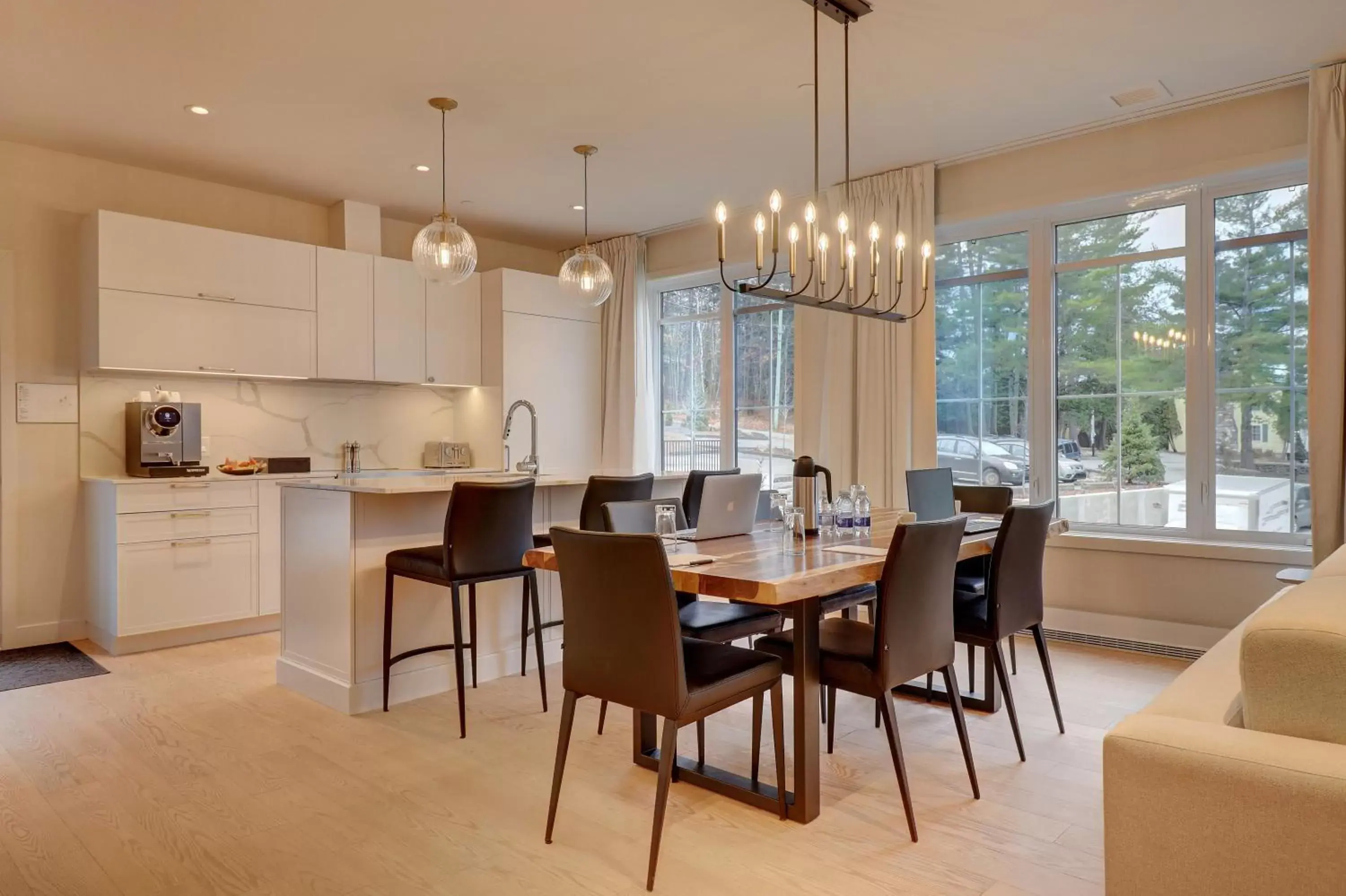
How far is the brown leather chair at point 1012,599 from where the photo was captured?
2.78 m

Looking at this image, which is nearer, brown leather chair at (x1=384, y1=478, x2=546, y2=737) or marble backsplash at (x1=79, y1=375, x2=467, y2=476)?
brown leather chair at (x1=384, y1=478, x2=546, y2=737)

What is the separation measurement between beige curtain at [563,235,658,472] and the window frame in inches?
109

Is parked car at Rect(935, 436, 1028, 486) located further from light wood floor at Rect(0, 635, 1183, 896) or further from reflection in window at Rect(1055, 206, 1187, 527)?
light wood floor at Rect(0, 635, 1183, 896)

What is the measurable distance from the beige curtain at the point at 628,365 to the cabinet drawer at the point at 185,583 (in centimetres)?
272

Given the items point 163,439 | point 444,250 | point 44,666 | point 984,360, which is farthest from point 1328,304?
point 44,666

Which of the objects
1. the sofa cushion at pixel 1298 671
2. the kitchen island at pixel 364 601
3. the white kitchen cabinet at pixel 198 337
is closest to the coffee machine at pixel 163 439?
the white kitchen cabinet at pixel 198 337

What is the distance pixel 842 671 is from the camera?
236cm

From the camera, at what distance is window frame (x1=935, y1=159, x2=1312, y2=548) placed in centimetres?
414

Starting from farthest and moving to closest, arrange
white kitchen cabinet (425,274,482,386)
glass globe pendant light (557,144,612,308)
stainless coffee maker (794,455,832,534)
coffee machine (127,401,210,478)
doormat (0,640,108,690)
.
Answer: white kitchen cabinet (425,274,482,386)
coffee machine (127,401,210,478)
glass globe pendant light (557,144,612,308)
doormat (0,640,108,690)
stainless coffee maker (794,455,832,534)

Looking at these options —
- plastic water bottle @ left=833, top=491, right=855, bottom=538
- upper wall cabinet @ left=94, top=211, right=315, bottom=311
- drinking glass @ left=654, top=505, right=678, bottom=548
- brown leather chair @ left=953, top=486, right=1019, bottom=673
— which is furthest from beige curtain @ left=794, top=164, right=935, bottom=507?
upper wall cabinet @ left=94, top=211, right=315, bottom=311

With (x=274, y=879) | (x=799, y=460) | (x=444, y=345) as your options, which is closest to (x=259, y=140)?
(x=444, y=345)

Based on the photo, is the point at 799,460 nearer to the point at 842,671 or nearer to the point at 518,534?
the point at 842,671

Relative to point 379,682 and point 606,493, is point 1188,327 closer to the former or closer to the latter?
point 606,493

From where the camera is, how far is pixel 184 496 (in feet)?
14.9
